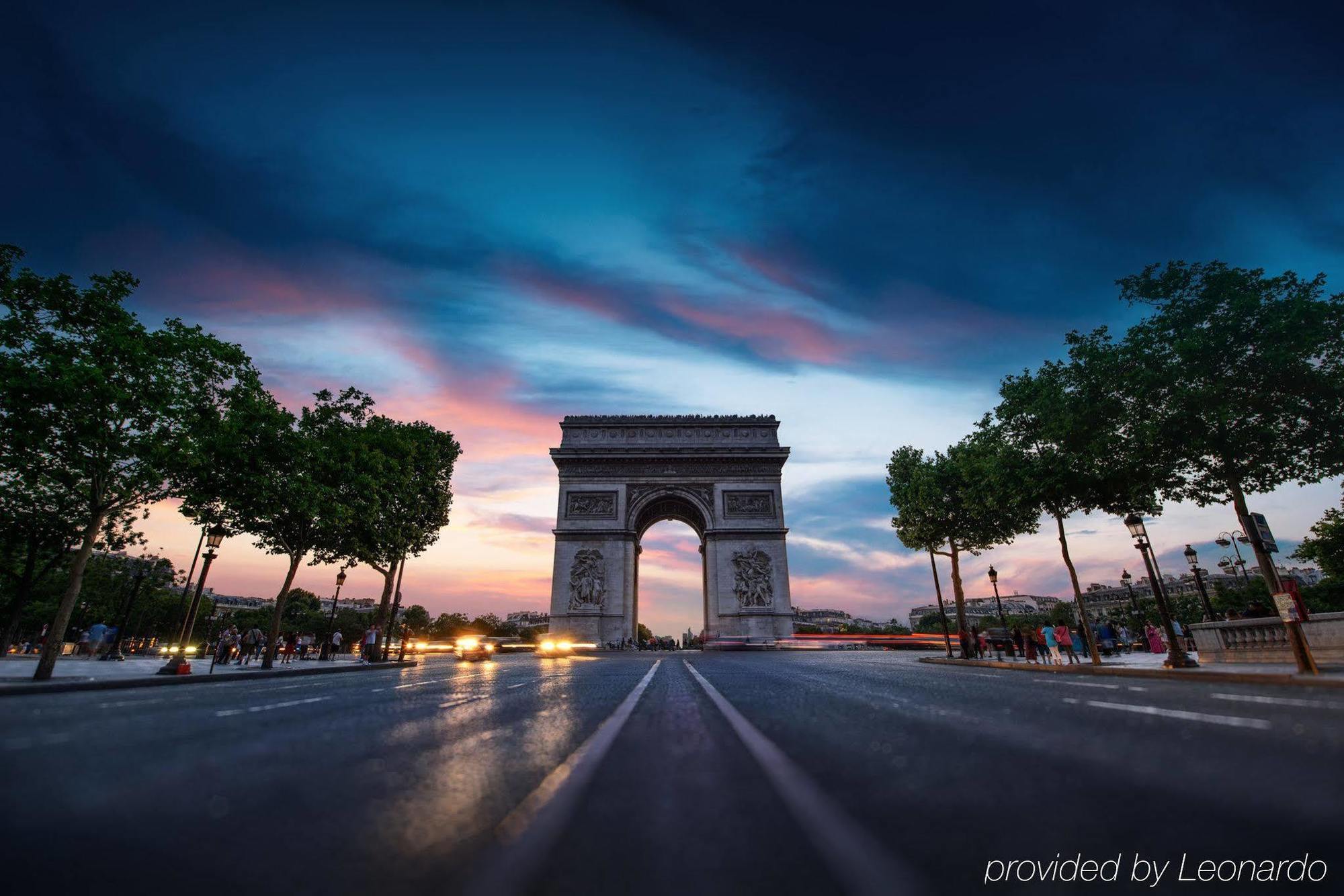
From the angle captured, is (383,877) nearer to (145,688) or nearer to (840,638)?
(145,688)

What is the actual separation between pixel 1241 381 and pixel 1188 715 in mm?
15648

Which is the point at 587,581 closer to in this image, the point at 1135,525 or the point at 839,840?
the point at 1135,525

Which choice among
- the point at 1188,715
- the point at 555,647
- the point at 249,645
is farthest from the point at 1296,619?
the point at 555,647

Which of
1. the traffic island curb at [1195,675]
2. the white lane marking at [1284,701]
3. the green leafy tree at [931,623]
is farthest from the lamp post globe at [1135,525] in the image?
the green leafy tree at [931,623]

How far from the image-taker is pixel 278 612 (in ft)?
64.0

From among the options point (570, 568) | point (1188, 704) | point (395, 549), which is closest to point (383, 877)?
point (1188, 704)

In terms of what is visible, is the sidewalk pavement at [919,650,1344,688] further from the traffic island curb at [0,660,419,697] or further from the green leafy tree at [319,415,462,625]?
the green leafy tree at [319,415,462,625]

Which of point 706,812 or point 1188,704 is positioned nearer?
point 706,812

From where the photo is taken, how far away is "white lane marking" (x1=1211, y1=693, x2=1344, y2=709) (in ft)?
16.0

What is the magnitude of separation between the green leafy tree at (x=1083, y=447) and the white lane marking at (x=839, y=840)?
18.2 metres

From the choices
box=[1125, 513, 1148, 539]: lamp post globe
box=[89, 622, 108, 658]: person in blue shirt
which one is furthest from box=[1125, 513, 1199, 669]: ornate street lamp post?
box=[89, 622, 108, 658]: person in blue shirt

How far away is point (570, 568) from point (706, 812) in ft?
132

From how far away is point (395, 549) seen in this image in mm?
26141

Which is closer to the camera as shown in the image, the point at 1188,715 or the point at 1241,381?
the point at 1188,715
